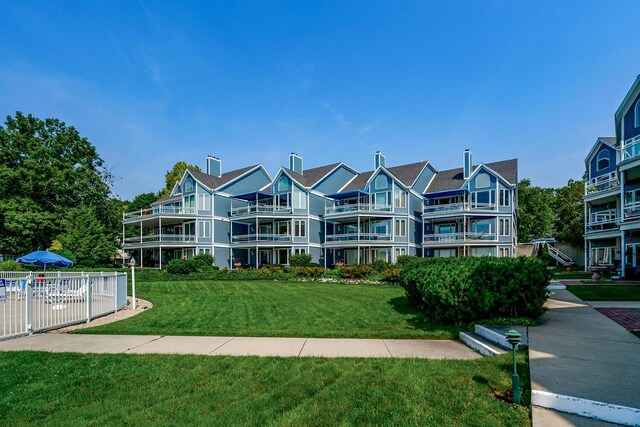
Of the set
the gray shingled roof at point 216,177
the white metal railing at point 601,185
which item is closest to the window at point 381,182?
the gray shingled roof at point 216,177

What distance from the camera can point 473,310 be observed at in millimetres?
7801

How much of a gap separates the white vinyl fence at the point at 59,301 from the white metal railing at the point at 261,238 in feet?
70.6

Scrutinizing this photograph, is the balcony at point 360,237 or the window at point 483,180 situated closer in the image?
the balcony at point 360,237

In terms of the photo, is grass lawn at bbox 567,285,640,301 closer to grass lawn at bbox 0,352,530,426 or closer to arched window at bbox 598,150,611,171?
grass lawn at bbox 0,352,530,426

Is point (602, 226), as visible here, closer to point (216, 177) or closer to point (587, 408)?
point (587, 408)

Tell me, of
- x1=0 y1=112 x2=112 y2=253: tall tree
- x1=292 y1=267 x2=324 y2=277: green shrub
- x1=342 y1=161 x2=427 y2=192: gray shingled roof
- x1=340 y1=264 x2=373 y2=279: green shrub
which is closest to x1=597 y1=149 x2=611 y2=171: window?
x1=342 y1=161 x2=427 y2=192: gray shingled roof

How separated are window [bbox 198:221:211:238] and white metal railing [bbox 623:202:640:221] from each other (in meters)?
32.4

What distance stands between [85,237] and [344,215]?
26.3m

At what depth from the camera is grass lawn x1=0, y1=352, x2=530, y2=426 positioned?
3803 mm

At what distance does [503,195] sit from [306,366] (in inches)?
1225

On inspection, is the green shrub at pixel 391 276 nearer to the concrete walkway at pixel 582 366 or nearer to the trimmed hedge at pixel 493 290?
the trimmed hedge at pixel 493 290

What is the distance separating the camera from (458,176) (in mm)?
35469

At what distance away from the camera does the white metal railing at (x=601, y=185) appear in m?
26.0

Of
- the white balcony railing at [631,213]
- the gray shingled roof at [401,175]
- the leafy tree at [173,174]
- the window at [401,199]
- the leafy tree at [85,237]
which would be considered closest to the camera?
the white balcony railing at [631,213]
